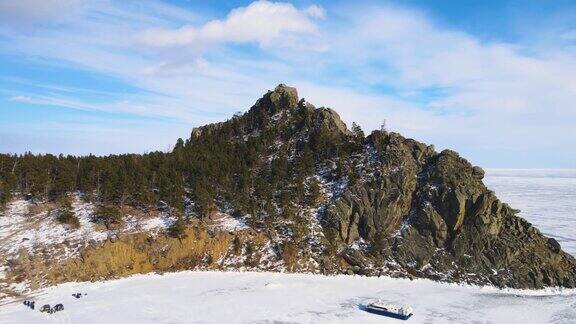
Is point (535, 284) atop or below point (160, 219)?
below

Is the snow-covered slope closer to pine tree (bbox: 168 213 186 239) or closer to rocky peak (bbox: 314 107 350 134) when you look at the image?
pine tree (bbox: 168 213 186 239)

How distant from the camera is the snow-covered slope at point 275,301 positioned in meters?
35.7

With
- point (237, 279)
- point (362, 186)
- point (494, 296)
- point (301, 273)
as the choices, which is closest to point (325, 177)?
point (362, 186)

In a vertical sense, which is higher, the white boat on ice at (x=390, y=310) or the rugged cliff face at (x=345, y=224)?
the rugged cliff face at (x=345, y=224)

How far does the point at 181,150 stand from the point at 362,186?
30.7 meters

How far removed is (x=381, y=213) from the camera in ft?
175

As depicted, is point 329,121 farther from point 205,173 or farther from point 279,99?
point 205,173

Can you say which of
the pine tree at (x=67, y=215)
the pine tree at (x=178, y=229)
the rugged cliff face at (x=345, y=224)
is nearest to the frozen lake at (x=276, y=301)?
the rugged cliff face at (x=345, y=224)

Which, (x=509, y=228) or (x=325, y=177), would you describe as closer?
(x=509, y=228)

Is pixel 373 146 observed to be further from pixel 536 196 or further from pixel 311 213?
pixel 536 196

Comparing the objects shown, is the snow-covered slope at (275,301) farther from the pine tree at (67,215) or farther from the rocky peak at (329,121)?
the rocky peak at (329,121)

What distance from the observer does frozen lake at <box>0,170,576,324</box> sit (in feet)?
117

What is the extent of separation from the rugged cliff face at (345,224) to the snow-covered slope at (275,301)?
217cm

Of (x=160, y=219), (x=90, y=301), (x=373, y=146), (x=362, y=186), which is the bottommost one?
(x=90, y=301)
